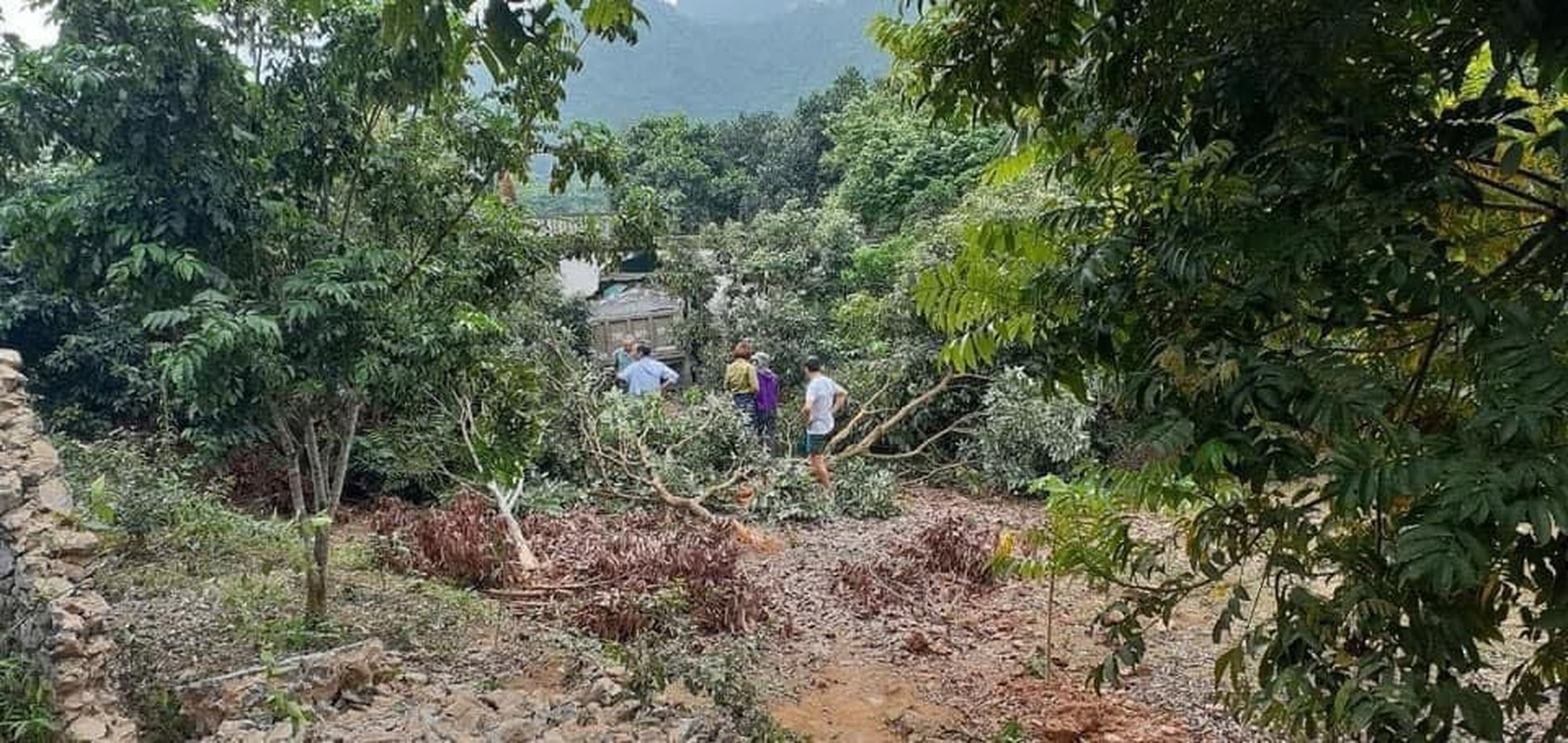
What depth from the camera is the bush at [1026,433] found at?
8.60 metres

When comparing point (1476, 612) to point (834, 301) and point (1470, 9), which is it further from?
point (834, 301)

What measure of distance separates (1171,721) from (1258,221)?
10.9 feet

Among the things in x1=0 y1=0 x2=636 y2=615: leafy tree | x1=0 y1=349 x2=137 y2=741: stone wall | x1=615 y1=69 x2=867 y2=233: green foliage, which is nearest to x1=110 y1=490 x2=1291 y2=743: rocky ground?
x1=0 y1=349 x2=137 y2=741: stone wall

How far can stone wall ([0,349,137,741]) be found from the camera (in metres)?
3.00

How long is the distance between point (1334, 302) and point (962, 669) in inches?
148

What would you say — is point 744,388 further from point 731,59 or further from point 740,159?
point 731,59

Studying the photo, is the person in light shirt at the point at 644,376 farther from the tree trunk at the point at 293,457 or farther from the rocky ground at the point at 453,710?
the rocky ground at the point at 453,710

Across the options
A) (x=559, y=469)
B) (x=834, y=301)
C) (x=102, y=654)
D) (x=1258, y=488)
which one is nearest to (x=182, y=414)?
(x=559, y=469)

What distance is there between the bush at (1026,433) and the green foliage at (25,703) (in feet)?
23.5

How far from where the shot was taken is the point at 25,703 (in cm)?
287

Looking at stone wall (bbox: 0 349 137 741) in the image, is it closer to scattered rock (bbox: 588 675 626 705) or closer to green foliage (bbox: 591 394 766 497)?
scattered rock (bbox: 588 675 626 705)

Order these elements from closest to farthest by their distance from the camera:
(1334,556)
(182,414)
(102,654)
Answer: (1334,556), (102,654), (182,414)

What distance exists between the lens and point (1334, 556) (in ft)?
6.34

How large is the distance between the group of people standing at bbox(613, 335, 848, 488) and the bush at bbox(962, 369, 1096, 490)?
1.52m
